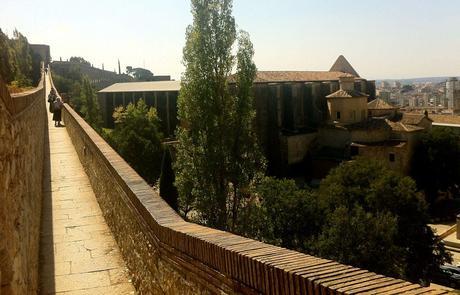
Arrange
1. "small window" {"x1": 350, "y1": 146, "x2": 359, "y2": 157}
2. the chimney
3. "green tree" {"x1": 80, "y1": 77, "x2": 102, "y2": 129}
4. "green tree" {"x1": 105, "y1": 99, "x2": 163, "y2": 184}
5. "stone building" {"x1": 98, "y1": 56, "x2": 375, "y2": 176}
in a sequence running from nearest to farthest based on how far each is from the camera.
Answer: "green tree" {"x1": 105, "y1": 99, "x2": 163, "y2": 184} → "small window" {"x1": 350, "y1": 146, "x2": 359, "y2": 157} → "green tree" {"x1": 80, "y1": 77, "x2": 102, "y2": 129} → "stone building" {"x1": 98, "y1": 56, "x2": 375, "y2": 176} → the chimney

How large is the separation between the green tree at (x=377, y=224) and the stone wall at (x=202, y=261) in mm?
13251

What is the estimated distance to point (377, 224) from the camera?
1784 cm

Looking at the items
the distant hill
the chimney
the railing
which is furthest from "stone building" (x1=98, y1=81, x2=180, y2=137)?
the railing

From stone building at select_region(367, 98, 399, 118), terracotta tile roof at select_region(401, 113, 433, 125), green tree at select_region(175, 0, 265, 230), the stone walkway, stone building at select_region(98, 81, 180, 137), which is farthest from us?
stone building at select_region(98, 81, 180, 137)

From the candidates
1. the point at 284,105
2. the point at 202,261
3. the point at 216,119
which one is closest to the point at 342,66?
the point at 284,105

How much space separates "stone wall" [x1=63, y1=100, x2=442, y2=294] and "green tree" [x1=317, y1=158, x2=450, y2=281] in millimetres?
13251

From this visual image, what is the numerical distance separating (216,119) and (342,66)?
45717mm

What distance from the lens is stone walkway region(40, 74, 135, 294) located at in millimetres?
5250

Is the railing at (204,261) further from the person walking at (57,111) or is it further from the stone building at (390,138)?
the stone building at (390,138)

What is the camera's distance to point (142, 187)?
508cm

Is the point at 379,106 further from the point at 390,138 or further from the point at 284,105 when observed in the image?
the point at 284,105

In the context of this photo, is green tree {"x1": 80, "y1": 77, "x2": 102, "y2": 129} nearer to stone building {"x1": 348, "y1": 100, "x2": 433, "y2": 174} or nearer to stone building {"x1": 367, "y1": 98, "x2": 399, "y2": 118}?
stone building {"x1": 348, "y1": 100, "x2": 433, "y2": 174}

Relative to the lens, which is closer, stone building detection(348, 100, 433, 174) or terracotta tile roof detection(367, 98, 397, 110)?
stone building detection(348, 100, 433, 174)

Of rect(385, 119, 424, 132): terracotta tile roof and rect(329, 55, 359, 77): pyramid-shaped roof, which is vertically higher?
rect(329, 55, 359, 77): pyramid-shaped roof
